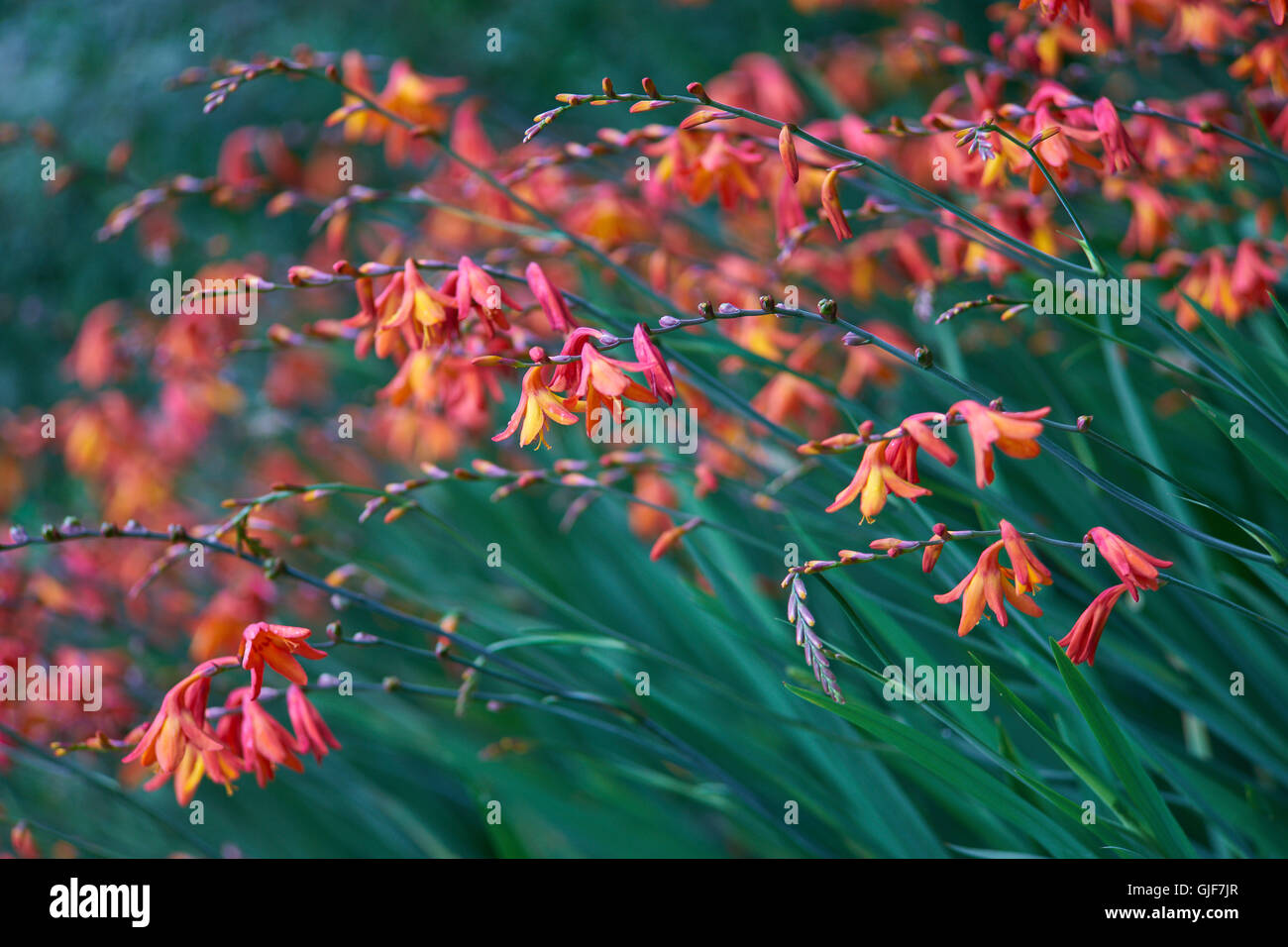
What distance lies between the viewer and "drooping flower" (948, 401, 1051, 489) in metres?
0.94

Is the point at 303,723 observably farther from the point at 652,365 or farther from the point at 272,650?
the point at 652,365

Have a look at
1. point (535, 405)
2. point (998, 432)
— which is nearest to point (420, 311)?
point (535, 405)

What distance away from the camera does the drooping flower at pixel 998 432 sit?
943 millimetres

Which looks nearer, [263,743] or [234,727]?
[263,743]

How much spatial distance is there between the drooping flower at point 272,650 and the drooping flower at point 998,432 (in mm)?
778

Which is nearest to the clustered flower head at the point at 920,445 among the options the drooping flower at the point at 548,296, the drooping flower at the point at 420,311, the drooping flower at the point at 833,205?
the drooping flower at the point at 833,205

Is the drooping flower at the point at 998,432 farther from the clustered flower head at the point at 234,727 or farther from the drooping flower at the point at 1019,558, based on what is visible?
the clustered flower head at the point at 234,727

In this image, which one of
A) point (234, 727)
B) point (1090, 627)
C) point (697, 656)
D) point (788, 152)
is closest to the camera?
point (1090, 627)

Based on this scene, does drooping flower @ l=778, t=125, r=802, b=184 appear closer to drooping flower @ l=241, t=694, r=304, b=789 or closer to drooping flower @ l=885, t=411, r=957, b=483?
drooping flower @ l=885, t=411, r=957, b=483

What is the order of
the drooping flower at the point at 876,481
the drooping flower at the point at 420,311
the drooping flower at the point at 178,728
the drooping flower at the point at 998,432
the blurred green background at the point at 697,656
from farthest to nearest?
the blurred green background at the point at 697,656 → the drooping flower at the point at 420,311 → the drooping flower at the point at 178,728 → the drooping flower at the point at 876,481 → the drooping flower at the point at 998,432

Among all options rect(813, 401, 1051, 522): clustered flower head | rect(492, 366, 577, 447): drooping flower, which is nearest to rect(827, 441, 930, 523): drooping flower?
rect(813, 401, 1051, 522): clustered flower head

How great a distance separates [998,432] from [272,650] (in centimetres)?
88

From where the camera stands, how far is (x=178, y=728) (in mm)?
1158

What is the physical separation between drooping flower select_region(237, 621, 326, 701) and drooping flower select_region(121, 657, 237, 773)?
0.06 meters
